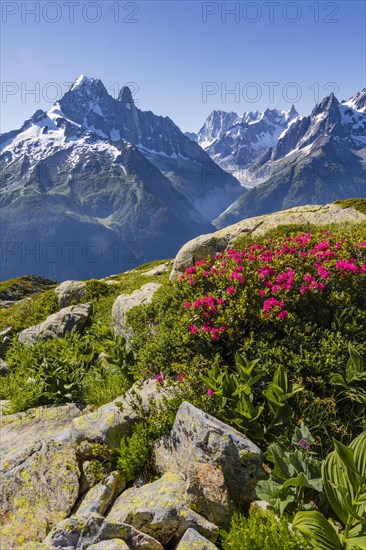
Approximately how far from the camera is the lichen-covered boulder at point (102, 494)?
5969mm

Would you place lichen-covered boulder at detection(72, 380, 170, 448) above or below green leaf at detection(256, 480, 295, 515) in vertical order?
above

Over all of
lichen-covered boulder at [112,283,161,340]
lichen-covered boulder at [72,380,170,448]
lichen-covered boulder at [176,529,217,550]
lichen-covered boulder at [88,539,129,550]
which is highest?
lichen-covered boulder at [112,283,161,340]

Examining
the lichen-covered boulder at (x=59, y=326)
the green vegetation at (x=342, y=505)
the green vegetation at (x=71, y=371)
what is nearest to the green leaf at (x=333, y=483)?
the green vegetation at (x=342, y=505)

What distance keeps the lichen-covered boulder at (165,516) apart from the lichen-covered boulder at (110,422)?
1.58 meters

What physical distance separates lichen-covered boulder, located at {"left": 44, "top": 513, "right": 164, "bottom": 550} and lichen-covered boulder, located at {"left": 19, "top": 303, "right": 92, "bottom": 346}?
1087cm

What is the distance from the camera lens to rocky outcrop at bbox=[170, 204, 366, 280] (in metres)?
18.2

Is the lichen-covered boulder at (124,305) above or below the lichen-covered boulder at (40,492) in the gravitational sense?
above

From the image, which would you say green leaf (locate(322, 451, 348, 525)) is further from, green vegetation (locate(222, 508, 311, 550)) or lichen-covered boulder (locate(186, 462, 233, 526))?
lichen-covered boulder (locate(186, 462, 233, 526))

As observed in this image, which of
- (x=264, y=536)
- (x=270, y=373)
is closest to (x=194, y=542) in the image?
(x=264, y=536)

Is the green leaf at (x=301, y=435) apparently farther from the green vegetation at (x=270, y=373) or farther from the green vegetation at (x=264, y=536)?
the green vegetation at (x=264, y=536)

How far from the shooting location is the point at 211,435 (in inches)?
236

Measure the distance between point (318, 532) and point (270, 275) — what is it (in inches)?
243

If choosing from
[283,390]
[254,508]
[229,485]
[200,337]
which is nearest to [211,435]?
[229,485]

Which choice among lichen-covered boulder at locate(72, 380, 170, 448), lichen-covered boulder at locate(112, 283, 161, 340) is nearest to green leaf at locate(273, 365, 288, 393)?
lichen-covered boulder at locate(72, 380, 170, 448)
